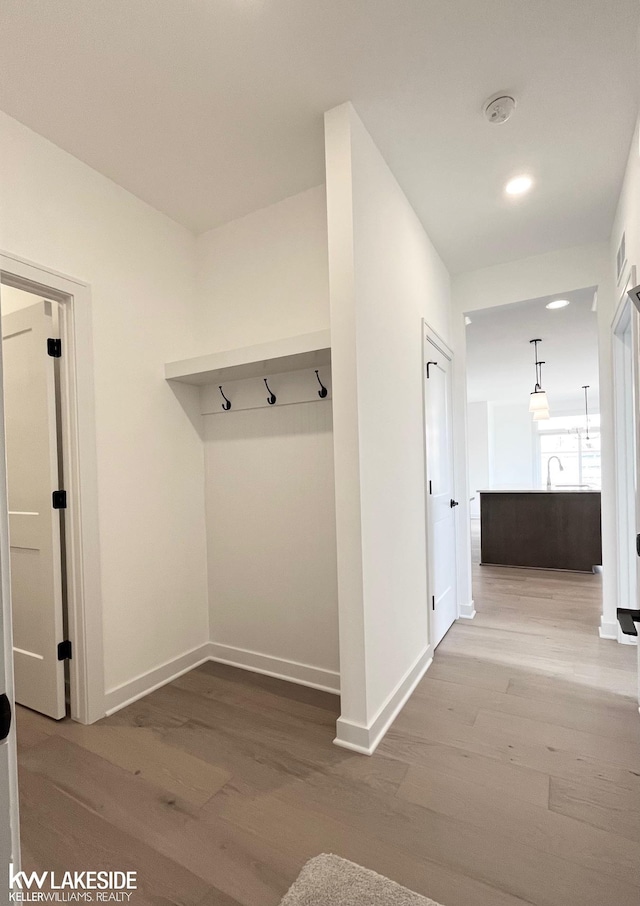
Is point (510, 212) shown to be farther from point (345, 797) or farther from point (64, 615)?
point (64, 615)

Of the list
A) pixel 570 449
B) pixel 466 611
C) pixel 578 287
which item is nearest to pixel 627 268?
pixel 578 287

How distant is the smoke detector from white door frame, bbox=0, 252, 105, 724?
2.09 meters

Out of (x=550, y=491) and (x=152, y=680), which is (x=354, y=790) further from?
(x=550, y=491)

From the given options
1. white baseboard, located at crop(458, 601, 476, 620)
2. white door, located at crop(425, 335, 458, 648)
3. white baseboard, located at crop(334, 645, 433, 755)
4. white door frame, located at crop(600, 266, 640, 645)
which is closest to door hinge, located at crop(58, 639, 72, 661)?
white baseboard, located at crop(334, 645, 433, 755)

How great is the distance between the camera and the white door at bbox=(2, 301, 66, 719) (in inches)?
88.2

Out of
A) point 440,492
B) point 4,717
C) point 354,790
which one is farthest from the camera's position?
point 440,492

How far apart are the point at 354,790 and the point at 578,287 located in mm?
3481

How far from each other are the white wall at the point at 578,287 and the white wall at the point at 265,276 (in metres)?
1.69

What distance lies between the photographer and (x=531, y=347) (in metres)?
5.90

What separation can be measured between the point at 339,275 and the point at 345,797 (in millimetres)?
2097

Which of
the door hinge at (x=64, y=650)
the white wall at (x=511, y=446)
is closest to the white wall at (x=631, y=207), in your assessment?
the door hinge at (x=64, y=650)

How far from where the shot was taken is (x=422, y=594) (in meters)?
2.80

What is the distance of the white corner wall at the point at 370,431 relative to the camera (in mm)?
1922

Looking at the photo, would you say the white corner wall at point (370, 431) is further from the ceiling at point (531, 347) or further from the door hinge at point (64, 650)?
the ceiling at point (531, 347)
